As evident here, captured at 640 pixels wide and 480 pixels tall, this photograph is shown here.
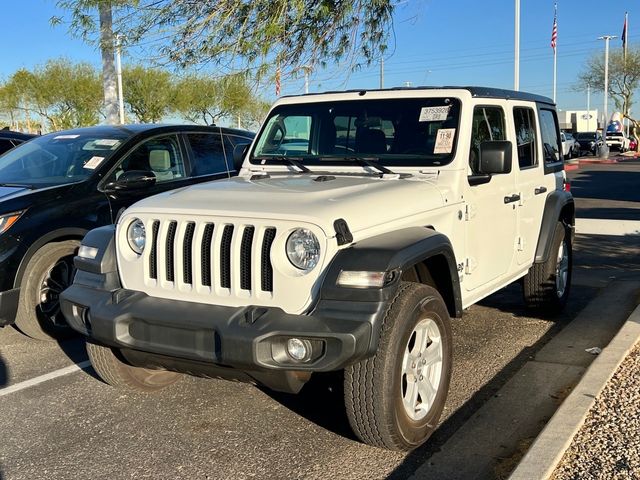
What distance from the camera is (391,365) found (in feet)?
10.8

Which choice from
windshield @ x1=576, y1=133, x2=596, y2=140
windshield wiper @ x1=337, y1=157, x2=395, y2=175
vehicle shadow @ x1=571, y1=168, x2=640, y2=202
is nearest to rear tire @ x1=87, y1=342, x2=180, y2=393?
windshield wiper @ x1=337, y1=157, x2=395, y2=175

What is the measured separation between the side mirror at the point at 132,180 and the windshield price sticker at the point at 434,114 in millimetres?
2696

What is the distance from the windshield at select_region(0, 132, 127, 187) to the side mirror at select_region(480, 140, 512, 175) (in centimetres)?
346

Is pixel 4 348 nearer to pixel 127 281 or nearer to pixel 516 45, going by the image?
pixel 127 281

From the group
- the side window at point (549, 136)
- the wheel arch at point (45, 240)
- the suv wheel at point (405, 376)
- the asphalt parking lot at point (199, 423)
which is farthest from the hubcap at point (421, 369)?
the wheel arch at point (45, 240)

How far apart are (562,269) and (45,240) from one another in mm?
4598

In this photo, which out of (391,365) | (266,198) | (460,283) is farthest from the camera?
(460,283)

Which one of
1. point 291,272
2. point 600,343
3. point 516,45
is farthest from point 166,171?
point 516,45

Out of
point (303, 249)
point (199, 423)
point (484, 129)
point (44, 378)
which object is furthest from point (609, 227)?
point (44, 378)

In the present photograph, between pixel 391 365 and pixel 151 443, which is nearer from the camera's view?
pixel 391 365

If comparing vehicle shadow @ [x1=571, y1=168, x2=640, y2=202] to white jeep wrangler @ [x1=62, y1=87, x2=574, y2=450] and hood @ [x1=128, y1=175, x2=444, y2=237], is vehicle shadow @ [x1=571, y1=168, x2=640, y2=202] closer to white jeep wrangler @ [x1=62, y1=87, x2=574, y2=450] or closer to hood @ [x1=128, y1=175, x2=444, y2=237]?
white jeep wrangler @ [x1=62, y1=87, x2=574, y2=450]

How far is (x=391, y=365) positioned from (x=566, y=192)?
12.9ft

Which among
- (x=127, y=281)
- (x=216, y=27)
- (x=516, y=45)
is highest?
(x=516, y=45)

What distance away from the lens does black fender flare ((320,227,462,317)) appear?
10.5 feet
